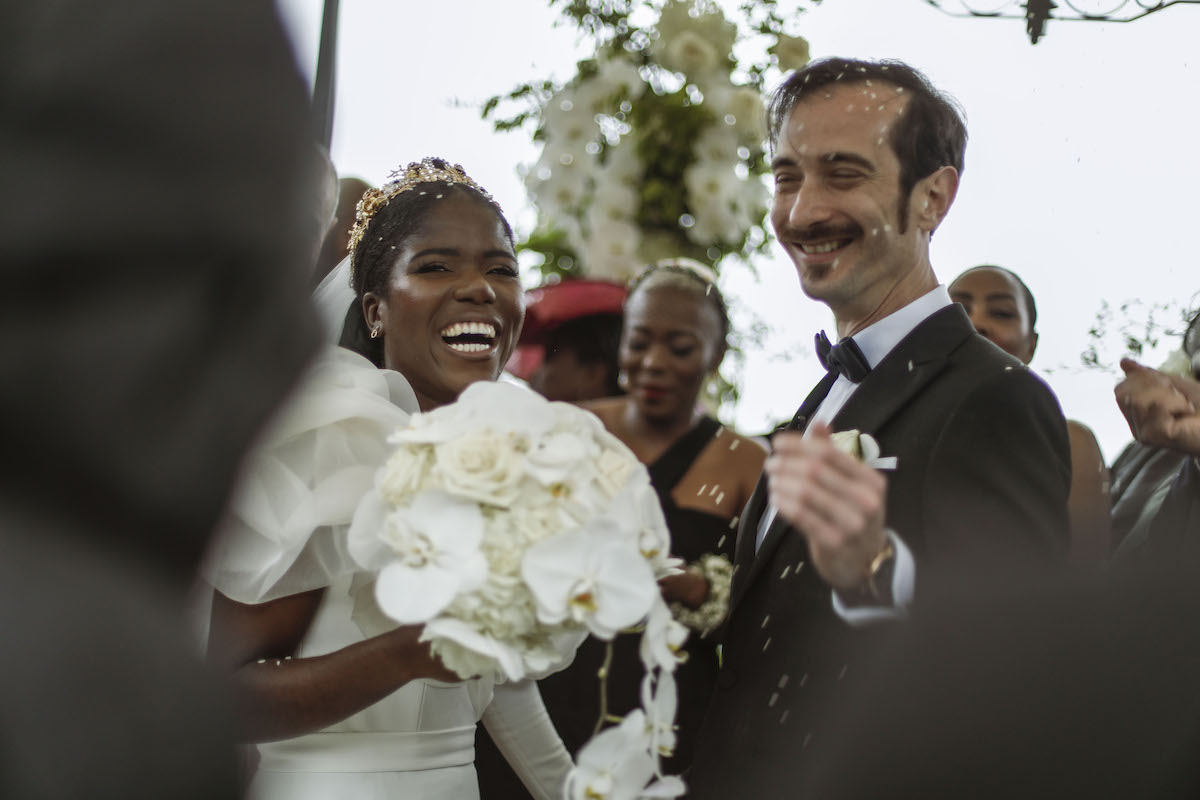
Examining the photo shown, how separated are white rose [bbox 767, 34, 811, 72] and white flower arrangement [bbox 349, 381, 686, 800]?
86 centimetres

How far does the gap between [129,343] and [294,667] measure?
0.93 m

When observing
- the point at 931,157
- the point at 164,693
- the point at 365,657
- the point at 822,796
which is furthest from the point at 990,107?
the point at 164,693

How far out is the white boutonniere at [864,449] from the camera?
1.56 meters

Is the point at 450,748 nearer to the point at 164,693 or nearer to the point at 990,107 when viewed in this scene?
the point at 164,693

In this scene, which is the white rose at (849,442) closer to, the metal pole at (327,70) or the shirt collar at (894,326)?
the shirt collar at (894,326)

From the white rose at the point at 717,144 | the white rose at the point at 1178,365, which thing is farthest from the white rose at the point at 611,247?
the white rose at the point at 1178,365

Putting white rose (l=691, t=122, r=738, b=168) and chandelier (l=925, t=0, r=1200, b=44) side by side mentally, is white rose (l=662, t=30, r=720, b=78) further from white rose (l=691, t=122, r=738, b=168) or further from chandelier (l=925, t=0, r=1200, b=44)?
chandelier (l=925, t=0, r=1200, b=44)

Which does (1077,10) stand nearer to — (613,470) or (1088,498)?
(1088,498)

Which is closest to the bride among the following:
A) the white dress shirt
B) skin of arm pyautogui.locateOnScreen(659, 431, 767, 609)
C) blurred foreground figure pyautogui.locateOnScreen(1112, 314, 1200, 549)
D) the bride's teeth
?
the bride's teeth

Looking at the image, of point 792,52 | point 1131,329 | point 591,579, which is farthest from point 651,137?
point 591,579

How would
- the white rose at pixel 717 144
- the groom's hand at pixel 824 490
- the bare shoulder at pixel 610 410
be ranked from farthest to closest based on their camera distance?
the bare shoulder at pixel 610 410
the white rose at pixel 717 144
the groom's hand at pixel 824 490

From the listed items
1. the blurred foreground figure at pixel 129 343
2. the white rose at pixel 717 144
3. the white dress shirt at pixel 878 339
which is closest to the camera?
the blurred foreground figure at pixel 129 343

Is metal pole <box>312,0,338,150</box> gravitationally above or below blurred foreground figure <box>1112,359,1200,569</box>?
above

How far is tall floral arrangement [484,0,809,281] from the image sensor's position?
2045mm
